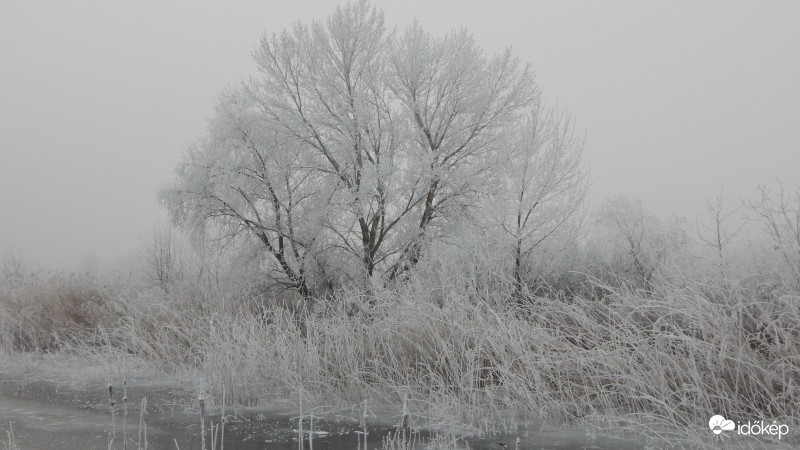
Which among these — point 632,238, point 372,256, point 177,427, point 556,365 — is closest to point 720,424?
point 556,365

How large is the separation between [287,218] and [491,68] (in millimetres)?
6102

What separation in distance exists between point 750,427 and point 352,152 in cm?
1023

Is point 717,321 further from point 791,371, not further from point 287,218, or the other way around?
point 287,218

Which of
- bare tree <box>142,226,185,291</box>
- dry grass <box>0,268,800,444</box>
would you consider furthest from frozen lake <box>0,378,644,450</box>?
bare tree <box>142,226,185,291</box>

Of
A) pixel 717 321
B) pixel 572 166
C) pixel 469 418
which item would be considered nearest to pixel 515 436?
pixel 469 418

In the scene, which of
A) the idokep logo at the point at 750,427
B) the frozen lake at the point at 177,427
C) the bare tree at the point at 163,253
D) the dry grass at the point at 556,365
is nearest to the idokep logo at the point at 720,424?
the idokep logo at the point at 750,427

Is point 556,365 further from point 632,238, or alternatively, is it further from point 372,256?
point 632,238

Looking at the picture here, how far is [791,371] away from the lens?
17.9 feet

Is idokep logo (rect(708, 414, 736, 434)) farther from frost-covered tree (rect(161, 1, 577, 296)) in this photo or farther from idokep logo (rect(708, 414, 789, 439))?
frost-covered tree (rect(161, 1, 577, 296))

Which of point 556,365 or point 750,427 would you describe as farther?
point 556,365

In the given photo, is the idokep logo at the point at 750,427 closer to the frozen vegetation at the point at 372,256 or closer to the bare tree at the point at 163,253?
the frozen vegetation at the point at 372,256

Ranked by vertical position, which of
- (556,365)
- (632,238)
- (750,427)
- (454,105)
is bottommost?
(750,427)

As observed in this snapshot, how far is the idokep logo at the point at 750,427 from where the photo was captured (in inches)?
202

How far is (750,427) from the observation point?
17.4ft
